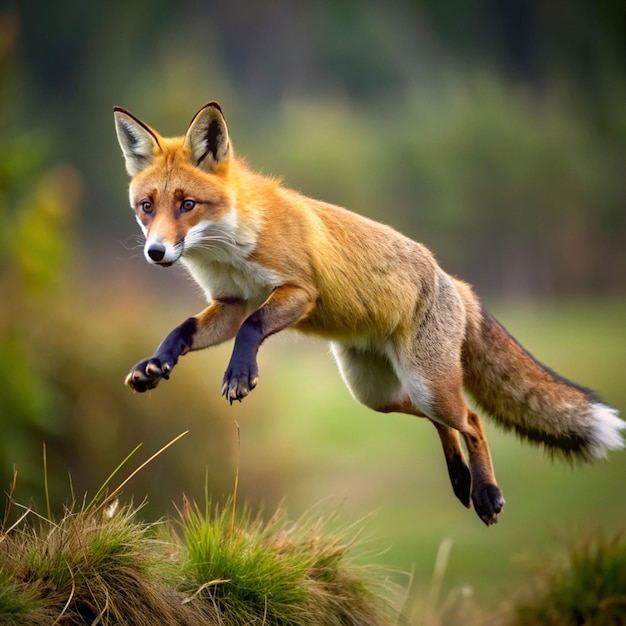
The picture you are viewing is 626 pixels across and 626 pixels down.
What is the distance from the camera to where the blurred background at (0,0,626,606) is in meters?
15.2

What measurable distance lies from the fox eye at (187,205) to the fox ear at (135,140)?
21.0 inches

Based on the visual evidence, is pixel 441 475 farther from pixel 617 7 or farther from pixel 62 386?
pixel 617 7

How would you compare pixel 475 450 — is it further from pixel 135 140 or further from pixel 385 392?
pixel 135 140

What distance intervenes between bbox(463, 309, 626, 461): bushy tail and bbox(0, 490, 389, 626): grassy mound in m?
1.74

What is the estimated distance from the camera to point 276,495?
16.3 metres

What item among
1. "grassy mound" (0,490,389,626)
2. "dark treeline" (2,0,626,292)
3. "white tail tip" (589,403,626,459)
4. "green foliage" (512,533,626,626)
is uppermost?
"dark treeline" (2,0,626,292)

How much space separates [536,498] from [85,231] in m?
24.4

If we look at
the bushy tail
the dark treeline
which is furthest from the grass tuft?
the dark treeline

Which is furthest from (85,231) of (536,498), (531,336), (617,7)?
(617,7)

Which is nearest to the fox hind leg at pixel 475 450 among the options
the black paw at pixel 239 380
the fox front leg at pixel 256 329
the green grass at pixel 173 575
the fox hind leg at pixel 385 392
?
the fox hind leg at pixel 385 392

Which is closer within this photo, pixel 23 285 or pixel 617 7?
pixel 23 285

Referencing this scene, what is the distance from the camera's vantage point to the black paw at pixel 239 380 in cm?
591

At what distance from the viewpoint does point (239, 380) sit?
5.94m

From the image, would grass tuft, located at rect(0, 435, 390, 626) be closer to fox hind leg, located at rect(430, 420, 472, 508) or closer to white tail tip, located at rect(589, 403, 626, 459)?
fox hind leg, located at rect(430, 420, 472, 508)
